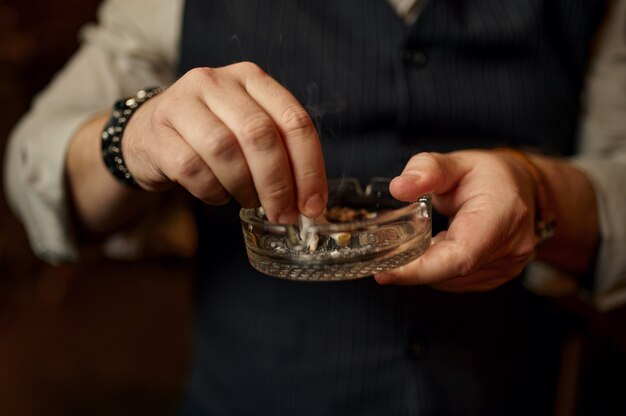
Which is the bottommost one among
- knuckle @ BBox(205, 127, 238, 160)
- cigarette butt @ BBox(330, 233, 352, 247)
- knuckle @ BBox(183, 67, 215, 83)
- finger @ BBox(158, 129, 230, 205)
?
cigarette butt @ BBox(330, 233, 352, 247)

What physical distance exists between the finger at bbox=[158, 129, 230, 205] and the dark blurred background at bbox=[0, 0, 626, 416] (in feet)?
3.65

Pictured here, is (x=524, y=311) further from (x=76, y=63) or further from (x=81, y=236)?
(x=76, y=63)

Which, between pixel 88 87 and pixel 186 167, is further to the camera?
pixel 88 87

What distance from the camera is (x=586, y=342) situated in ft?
3.51

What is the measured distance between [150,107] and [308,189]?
174 mm

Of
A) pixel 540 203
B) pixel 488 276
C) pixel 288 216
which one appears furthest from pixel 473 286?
pixel 288 216

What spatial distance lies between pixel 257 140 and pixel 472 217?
0.22 m

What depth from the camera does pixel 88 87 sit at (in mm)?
878

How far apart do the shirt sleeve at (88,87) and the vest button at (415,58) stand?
1.05 ft

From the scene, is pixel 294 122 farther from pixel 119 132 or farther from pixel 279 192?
pixel 119 132

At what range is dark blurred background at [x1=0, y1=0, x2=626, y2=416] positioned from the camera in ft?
6.59

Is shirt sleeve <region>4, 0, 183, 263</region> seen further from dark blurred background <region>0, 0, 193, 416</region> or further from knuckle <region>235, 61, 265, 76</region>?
dark blurred background <region>0, 0, 193, 416</region>

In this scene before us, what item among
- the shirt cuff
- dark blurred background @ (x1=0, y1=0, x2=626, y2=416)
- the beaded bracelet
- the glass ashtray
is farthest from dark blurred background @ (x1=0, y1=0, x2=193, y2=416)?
the glass ashtray

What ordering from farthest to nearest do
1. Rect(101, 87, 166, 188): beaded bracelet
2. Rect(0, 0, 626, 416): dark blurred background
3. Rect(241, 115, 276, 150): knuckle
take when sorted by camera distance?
Rect(0, 0, 626, 416): dark blurred background, Rect(101, 87, 166, 188): beaded bracelet, Rect(241, 115, 276, 150): knuckle
